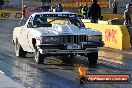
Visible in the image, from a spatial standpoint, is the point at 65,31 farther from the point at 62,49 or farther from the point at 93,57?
the point at 93,57

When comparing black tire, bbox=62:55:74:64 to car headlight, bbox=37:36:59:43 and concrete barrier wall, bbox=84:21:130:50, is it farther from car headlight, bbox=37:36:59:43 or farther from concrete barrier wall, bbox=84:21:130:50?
concrete barrier wall, bbox=84:21:130:50

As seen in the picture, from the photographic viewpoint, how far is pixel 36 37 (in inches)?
541

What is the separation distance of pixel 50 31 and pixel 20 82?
3.52 m

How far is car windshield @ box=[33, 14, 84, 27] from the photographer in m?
14.8

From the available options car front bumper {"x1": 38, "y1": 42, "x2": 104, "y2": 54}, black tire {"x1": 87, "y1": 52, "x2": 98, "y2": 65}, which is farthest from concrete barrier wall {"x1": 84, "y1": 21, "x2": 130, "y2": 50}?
car front bumper {"x1": 38, "y1": 42, "x2": 104, "y2": 54}

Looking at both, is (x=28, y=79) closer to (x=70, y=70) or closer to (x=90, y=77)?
(x=70, y=70)

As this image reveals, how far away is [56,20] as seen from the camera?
589 inches

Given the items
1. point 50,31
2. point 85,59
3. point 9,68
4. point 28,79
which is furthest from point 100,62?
point 28,79

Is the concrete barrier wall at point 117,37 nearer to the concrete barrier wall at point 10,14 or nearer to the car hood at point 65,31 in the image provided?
the car hood at point 65,31

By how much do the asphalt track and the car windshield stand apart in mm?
1160

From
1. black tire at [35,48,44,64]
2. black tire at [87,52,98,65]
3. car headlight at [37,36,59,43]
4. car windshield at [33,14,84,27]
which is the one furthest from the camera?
car windshield at [33,14,84,27]

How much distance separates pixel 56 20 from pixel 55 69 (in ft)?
8.09

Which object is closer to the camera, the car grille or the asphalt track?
the asphalt track

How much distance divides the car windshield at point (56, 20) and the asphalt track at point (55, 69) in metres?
1.16
